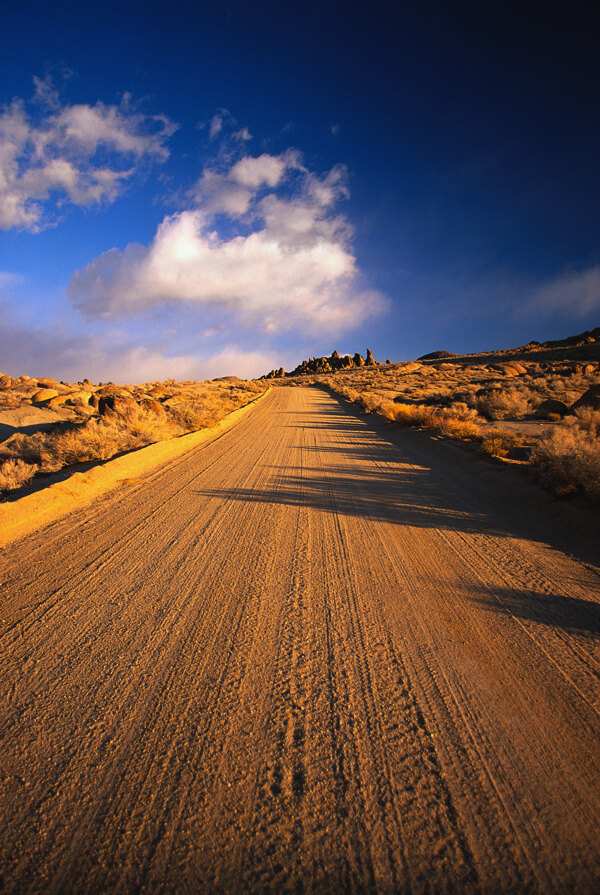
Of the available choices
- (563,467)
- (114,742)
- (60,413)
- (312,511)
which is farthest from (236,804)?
(60,413)

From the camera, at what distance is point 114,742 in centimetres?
197

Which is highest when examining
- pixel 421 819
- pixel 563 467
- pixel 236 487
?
pixel 563 467

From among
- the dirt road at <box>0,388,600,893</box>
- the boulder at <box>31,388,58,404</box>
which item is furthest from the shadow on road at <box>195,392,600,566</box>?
the boulder at <box>31,388,58,404</box>

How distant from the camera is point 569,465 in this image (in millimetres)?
5555

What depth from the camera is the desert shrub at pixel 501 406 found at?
14909 mm

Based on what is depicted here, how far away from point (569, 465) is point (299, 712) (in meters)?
5.67

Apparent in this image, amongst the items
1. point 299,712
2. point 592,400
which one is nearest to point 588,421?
point 592,400

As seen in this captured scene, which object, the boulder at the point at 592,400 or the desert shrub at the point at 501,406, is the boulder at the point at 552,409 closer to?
the desert shrub at the point at 501,406

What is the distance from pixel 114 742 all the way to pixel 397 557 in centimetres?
294

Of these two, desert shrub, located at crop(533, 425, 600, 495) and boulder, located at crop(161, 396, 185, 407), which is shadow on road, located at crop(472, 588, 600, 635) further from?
boulder, located at crop(161, 396, 185, 407)

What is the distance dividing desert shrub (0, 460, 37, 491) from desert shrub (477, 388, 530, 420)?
1597 cm

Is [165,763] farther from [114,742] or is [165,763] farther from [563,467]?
[563,467]

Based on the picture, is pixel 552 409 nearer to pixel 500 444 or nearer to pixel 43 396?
pixel 500 444

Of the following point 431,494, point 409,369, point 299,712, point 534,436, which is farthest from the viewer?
point 409,369
